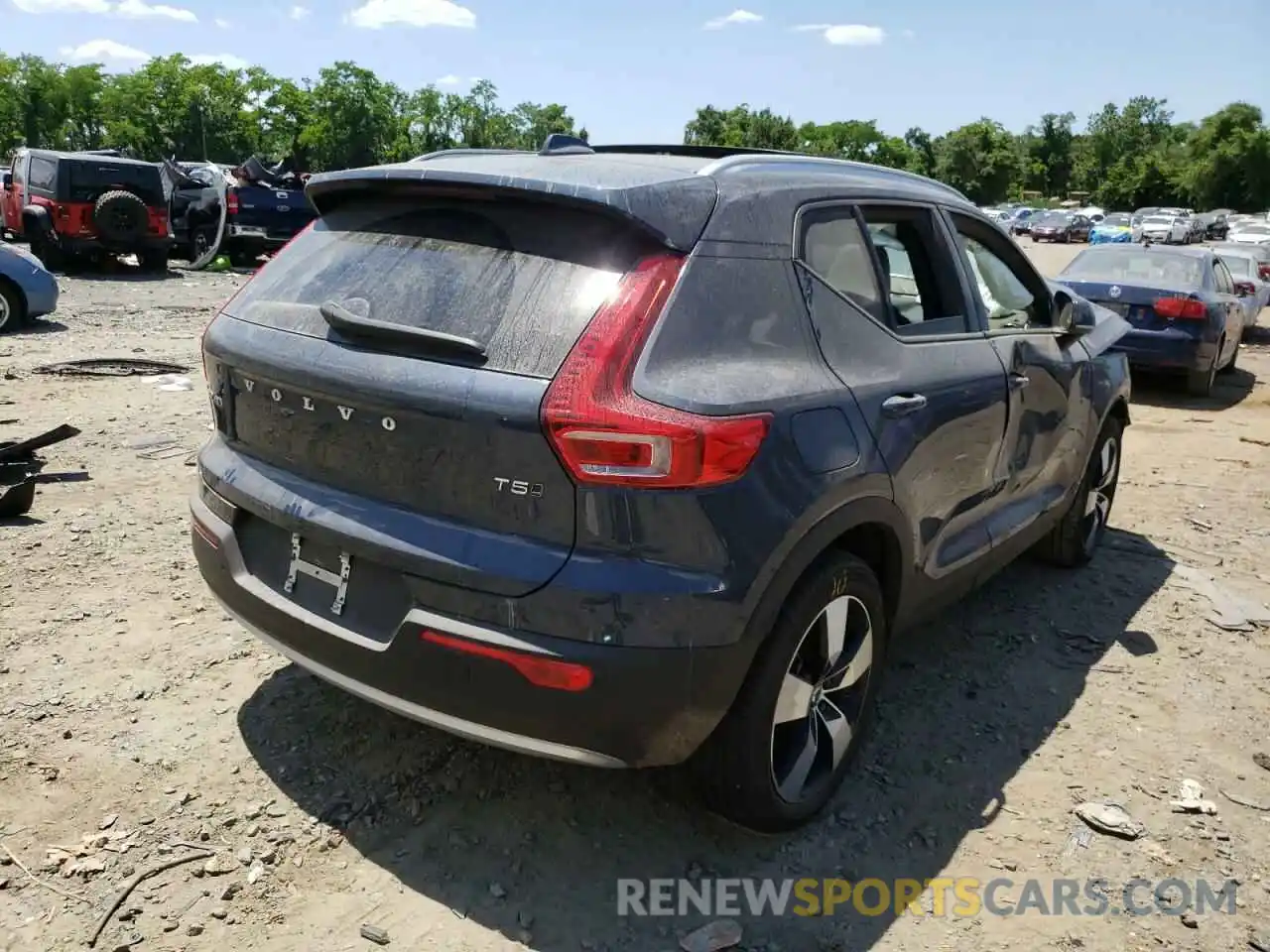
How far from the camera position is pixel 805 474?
8.59ft

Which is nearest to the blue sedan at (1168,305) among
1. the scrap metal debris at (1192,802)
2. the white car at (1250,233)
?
the scrap metal debris at (1192,802)

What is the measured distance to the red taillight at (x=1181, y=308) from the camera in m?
10.3

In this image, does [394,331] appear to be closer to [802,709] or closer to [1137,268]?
[802,709]

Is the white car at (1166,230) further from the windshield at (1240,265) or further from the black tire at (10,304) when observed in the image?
the black tire at (10,304)

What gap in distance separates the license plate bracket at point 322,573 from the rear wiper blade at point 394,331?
57 cm

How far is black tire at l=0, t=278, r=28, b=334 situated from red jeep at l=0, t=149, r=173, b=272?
19.5 ft

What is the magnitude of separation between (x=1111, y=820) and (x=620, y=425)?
2.16 metres

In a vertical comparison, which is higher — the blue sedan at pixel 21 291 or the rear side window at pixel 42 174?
the rear side window at pixel 42 174

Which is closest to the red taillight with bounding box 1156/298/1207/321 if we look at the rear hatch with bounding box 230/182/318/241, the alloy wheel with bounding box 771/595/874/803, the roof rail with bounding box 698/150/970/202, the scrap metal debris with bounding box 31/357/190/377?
the roof rail with bounding box 698/150/970/202

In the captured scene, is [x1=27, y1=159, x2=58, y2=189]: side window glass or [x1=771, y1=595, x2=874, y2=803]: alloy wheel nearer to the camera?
[x1=771, y1=595, x2=874, y2=803]: alloy wheel

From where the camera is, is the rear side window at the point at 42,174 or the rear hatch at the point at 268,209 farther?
the rear hatch at the point at 268,209

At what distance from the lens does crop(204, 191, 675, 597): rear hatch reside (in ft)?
7.82

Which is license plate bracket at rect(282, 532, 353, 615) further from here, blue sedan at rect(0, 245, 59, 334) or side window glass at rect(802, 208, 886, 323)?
blue sedan at rect(0, 245, 59, 334)

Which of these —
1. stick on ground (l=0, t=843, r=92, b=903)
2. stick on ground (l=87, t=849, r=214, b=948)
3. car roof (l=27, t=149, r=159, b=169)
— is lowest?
stick on ground (l=0, t=843, r=92, b=903)
